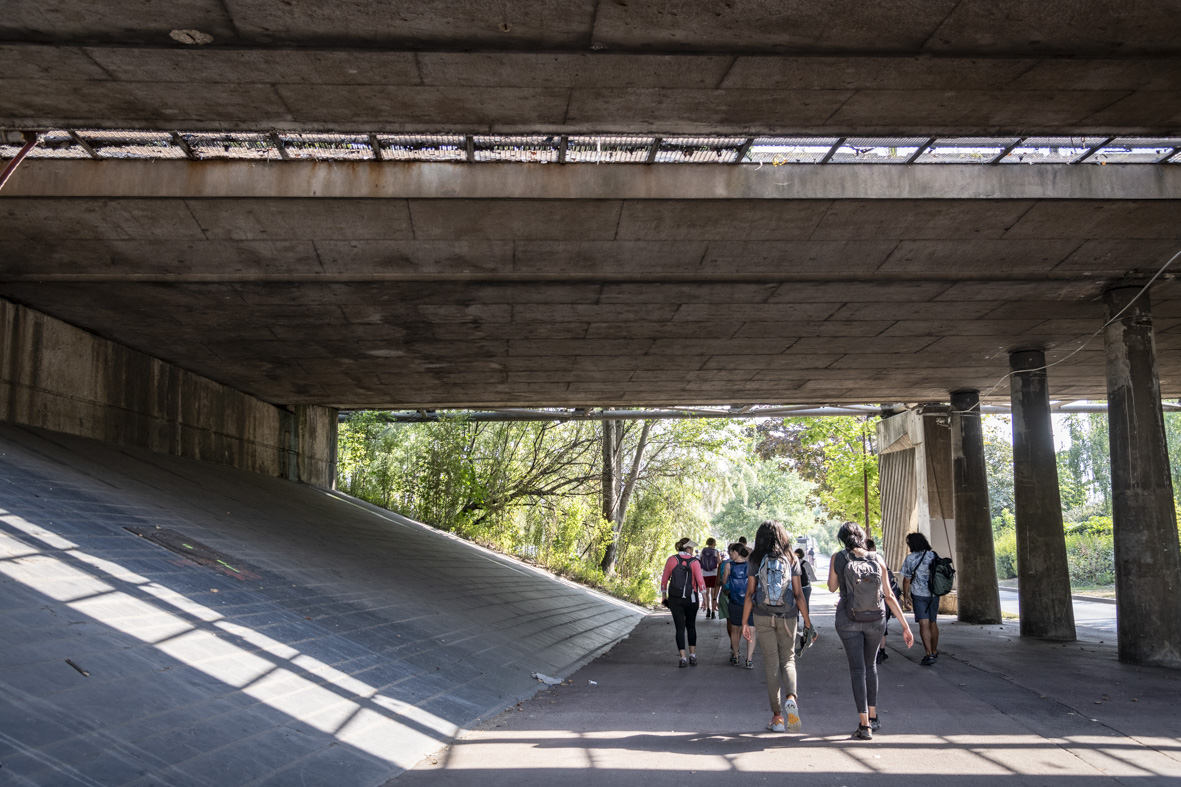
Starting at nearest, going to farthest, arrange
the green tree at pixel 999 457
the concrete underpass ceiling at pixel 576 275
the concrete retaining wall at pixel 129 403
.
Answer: the concrete underpass ceiling at pixel 576 275
the concrete retaining wall at pixel 129 403
the green tree at pixel 999 457

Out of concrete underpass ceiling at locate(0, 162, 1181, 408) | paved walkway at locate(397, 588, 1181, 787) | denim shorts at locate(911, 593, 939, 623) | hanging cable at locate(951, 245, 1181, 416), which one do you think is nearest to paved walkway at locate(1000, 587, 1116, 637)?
hanging cable at locate(951, 245, 1181, 416)

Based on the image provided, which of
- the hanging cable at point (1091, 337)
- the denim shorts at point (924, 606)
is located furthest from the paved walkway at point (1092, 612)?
the denim shorts at point (924, 606)

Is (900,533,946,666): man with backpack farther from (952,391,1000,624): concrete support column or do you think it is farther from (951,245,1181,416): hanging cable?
(952,391,1000,624): concrete support column

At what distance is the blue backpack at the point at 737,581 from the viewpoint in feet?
39.4

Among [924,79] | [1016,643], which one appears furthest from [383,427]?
[924,79]

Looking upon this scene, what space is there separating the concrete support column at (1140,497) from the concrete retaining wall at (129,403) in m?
15.5

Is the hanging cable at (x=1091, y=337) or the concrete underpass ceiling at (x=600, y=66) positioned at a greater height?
the concrete underpass ceiling at (x=600, y=66)

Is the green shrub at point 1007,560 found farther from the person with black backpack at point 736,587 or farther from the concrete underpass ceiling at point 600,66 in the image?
the concrete underpass ceiling at point 600,66

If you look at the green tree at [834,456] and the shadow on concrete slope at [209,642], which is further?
the green tree at [834,456]

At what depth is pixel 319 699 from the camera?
6.67 m

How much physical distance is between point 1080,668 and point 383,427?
21.6m

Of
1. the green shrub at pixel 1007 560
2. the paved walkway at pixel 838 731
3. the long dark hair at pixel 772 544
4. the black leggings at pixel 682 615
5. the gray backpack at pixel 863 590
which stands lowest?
the green shrub at pixel 1007 560

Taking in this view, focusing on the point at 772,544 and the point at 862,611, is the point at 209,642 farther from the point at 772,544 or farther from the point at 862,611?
the point at 862,611

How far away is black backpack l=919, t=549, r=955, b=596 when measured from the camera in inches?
457
